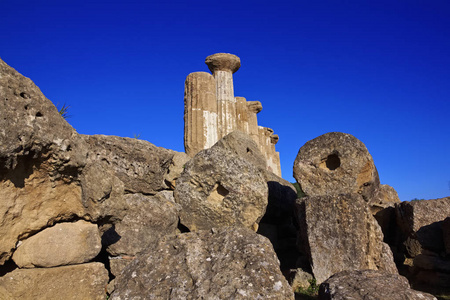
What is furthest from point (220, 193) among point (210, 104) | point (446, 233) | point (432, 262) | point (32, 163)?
point (210, 104)

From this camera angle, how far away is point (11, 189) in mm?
2688

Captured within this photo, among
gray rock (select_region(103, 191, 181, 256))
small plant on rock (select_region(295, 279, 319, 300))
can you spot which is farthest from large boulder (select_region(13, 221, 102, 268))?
small plant on rock (select_region(295, 279, 319, 300))

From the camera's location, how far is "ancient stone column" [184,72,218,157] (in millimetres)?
10000

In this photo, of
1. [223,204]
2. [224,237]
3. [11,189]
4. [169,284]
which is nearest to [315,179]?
[223,204]

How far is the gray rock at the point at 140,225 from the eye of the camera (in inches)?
157

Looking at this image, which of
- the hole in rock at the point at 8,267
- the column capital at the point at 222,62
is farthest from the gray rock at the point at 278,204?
the column capital at the point at 222,62

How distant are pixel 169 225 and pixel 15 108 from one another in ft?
8.24

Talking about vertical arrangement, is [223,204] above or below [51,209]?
above

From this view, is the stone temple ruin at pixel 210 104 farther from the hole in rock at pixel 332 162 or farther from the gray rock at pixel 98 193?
the gray rock at pixel 98 193

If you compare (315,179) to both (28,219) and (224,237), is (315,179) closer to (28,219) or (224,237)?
(224,237)

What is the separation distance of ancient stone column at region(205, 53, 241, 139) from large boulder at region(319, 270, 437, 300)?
7.70 metres

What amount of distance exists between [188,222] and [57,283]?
2.31m

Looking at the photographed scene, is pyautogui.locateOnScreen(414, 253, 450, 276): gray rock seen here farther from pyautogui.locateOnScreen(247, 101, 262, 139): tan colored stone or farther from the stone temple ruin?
pyautogui.locateOnScreen(247, 101, 262, 139): tan colored stone

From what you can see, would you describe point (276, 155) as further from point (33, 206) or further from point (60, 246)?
point (33, 206)
